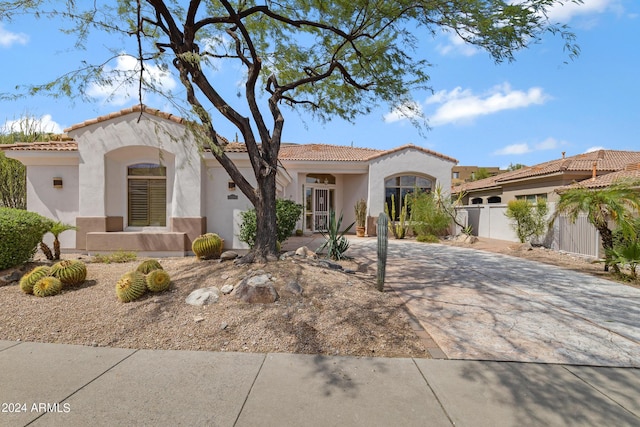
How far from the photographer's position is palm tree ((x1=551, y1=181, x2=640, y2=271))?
25.3 ft

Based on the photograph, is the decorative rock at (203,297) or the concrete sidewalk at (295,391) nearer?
the concrete sidewalk at (295,391)

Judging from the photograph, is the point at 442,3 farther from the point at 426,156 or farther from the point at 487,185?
the point at 487,185

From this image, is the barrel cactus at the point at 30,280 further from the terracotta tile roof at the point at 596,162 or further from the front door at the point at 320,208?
the terracotta tile roof at the point at 596,162

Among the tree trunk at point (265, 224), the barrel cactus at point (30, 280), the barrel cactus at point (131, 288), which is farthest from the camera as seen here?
the tree trunk at point (265, 224)

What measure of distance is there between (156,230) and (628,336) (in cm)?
1110

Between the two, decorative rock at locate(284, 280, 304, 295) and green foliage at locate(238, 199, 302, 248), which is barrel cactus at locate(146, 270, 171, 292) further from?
green foliage at locate(238, 199, 302, 248)

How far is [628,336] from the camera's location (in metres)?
4.43

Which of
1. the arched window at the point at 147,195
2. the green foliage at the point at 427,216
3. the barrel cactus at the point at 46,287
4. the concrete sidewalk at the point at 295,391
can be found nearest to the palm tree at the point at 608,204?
the concrete sidewalk at the point at 295,391

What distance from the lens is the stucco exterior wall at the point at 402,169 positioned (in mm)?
17156

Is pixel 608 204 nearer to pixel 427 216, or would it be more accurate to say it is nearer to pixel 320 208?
pixel 427 216

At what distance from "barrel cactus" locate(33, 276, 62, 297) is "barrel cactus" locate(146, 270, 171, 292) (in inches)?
62.9

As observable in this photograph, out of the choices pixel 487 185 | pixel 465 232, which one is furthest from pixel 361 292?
pixel 487 185

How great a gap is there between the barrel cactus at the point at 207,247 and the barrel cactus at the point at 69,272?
2926 millimetres

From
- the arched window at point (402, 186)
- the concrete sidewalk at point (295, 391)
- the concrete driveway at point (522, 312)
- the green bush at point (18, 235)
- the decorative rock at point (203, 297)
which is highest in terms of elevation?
the arched window at point (402, 186)
